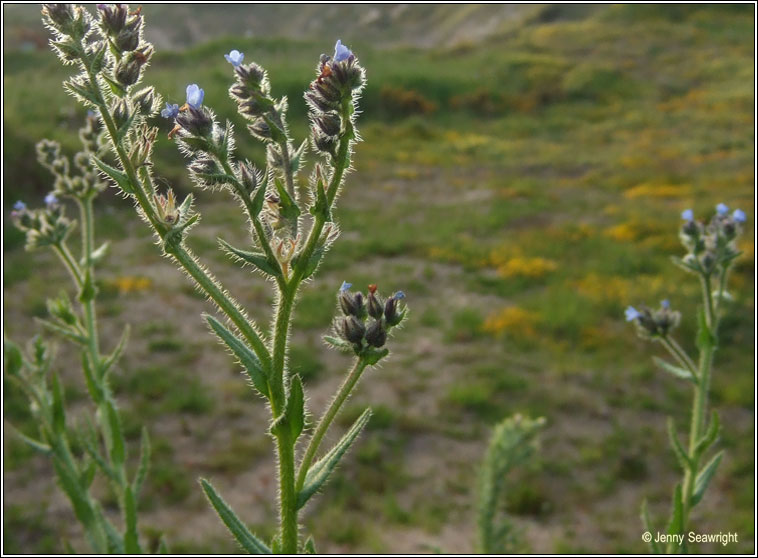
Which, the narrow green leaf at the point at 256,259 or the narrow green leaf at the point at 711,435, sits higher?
the narrow green leaf at the point at 256,259

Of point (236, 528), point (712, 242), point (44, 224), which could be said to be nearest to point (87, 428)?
point (44, 224)

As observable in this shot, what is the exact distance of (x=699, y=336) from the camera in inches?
106

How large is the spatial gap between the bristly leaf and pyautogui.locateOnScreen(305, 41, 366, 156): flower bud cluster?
0.53m

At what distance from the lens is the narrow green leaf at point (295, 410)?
49.1 inches

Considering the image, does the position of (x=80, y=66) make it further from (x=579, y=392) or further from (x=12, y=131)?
(x=12, y=131)

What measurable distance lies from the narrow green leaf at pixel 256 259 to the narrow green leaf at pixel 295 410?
211 mm

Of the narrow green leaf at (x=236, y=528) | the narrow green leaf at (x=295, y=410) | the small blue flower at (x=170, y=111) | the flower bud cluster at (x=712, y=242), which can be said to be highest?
the flower bud cluster at (x=712, y=242)

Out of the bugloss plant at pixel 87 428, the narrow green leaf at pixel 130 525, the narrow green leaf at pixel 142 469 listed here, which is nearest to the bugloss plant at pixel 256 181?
the bugloss plant at pixel 87 428

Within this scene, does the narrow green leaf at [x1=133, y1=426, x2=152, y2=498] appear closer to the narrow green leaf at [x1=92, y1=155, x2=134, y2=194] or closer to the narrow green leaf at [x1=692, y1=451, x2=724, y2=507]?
the narrow green leaf at [x1=92, y1=155, x2=134, y2=194]

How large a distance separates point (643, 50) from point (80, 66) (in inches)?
1443

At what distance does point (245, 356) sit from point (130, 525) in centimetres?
118

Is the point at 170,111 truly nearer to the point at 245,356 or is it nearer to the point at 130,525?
the point at 245,356

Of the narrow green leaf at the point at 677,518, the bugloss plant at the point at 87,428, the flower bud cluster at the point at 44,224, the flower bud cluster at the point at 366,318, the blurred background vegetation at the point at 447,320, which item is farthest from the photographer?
the blurred background vegetation at the point at 447,320

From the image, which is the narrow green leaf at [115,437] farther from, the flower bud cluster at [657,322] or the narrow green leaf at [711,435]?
the flower bud cluster at [657,322]
